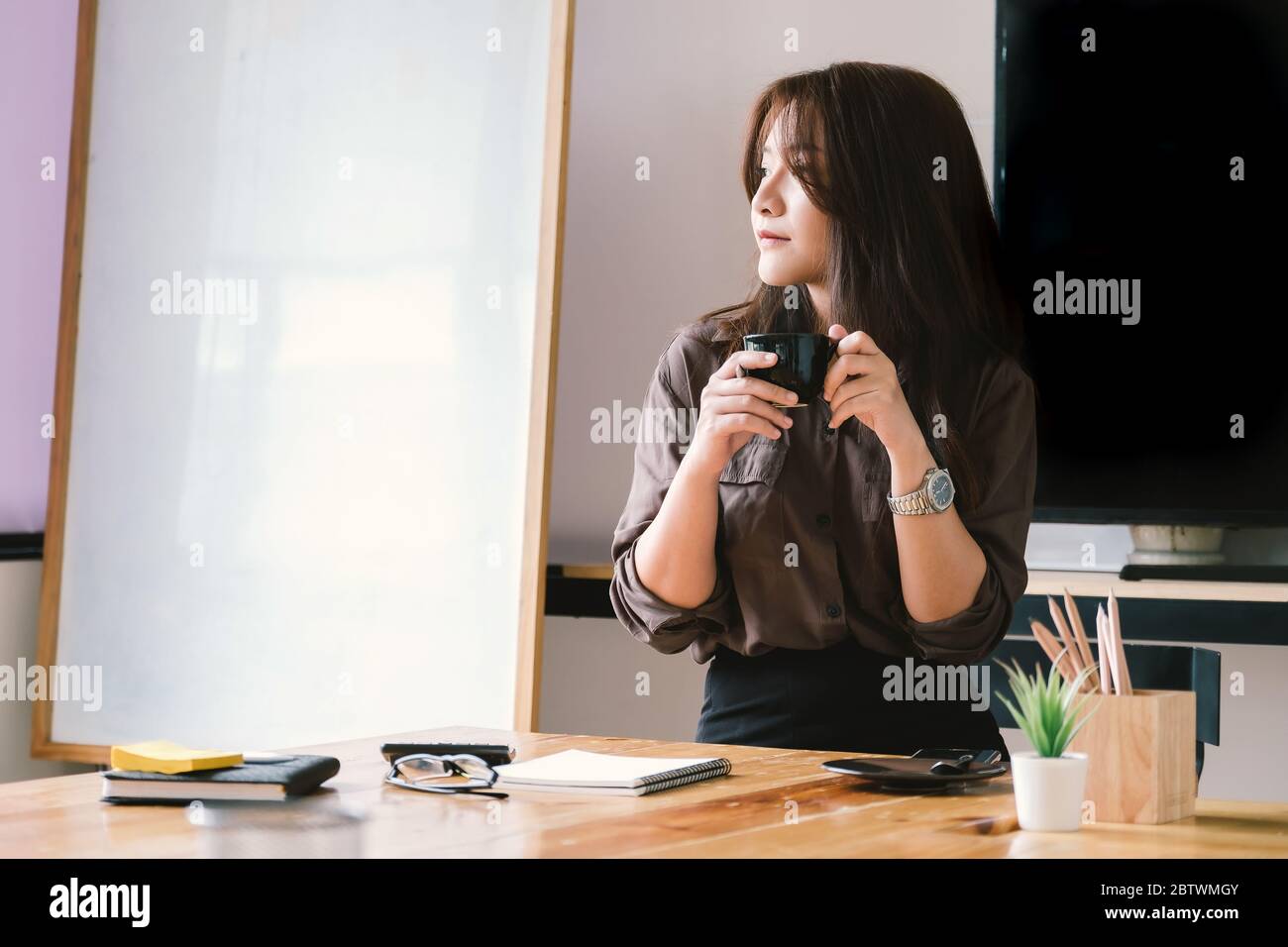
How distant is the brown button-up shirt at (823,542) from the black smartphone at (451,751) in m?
0.42

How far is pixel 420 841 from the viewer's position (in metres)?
1.06

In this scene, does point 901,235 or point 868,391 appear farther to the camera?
point 901,235

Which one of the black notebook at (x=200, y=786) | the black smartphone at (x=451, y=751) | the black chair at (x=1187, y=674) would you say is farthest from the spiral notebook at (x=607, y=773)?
the black chair at (x=1187, y=674)

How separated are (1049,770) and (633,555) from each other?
0.81m

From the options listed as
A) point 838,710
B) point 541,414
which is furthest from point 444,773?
point 541,414

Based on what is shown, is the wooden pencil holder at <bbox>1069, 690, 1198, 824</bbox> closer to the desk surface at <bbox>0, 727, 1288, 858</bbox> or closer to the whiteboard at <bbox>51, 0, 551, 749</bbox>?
the desk surface at <bbox>0, 727, 1288, 858</bbox>

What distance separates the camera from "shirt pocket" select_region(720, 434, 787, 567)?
1.85 metres

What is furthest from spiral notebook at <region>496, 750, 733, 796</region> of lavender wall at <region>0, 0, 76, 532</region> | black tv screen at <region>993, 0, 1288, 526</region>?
lavender wall at <region>0, 0, 76, 532</region>

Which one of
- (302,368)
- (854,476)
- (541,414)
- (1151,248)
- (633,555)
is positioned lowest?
(633,555)

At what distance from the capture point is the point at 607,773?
135 cm

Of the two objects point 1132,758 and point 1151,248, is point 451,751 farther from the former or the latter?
point 1151,248

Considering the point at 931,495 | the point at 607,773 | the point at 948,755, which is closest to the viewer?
the point at 607,773

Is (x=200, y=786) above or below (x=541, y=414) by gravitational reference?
below

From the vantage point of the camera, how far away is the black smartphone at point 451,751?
1.43 m
